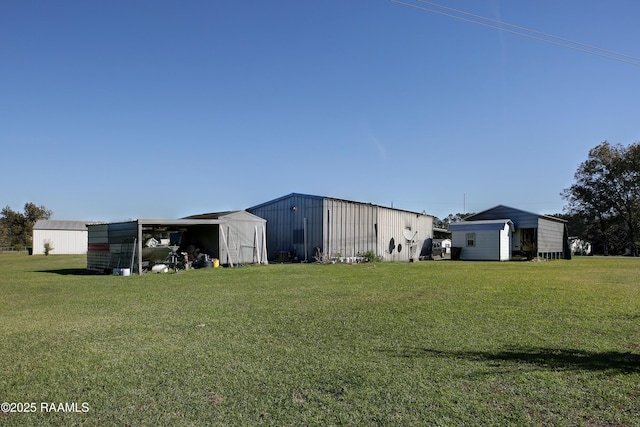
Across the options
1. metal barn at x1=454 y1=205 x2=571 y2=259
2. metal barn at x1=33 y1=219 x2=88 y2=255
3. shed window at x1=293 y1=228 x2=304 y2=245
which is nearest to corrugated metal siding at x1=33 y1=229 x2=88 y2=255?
metal barn at x1=33 y1=219 x2=88 y2=255

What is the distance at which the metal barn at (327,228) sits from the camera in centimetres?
2412

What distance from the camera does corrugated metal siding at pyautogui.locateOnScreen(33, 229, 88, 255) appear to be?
1843 inches

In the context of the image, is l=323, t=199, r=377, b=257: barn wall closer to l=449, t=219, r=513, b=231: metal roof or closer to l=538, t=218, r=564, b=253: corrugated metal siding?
l=449, t=219, r=513, b=231: metal roof

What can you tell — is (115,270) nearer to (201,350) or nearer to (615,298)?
(201,350)

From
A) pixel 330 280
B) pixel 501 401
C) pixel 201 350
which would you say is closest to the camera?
pixel 501 401

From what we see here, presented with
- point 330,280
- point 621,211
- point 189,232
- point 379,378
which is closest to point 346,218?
point 189,232

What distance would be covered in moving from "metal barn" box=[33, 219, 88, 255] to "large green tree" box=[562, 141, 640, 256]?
193 ft

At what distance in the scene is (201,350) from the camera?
17.4ft

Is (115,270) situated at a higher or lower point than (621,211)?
lower

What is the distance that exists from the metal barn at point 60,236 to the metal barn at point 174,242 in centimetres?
3320

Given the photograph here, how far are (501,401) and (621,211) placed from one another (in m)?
54.2

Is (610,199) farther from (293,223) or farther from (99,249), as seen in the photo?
(99,249)

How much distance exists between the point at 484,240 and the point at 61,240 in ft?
151

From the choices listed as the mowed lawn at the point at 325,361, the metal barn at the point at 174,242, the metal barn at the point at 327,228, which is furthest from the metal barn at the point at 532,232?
the mowed lawn at the point at 325,361
